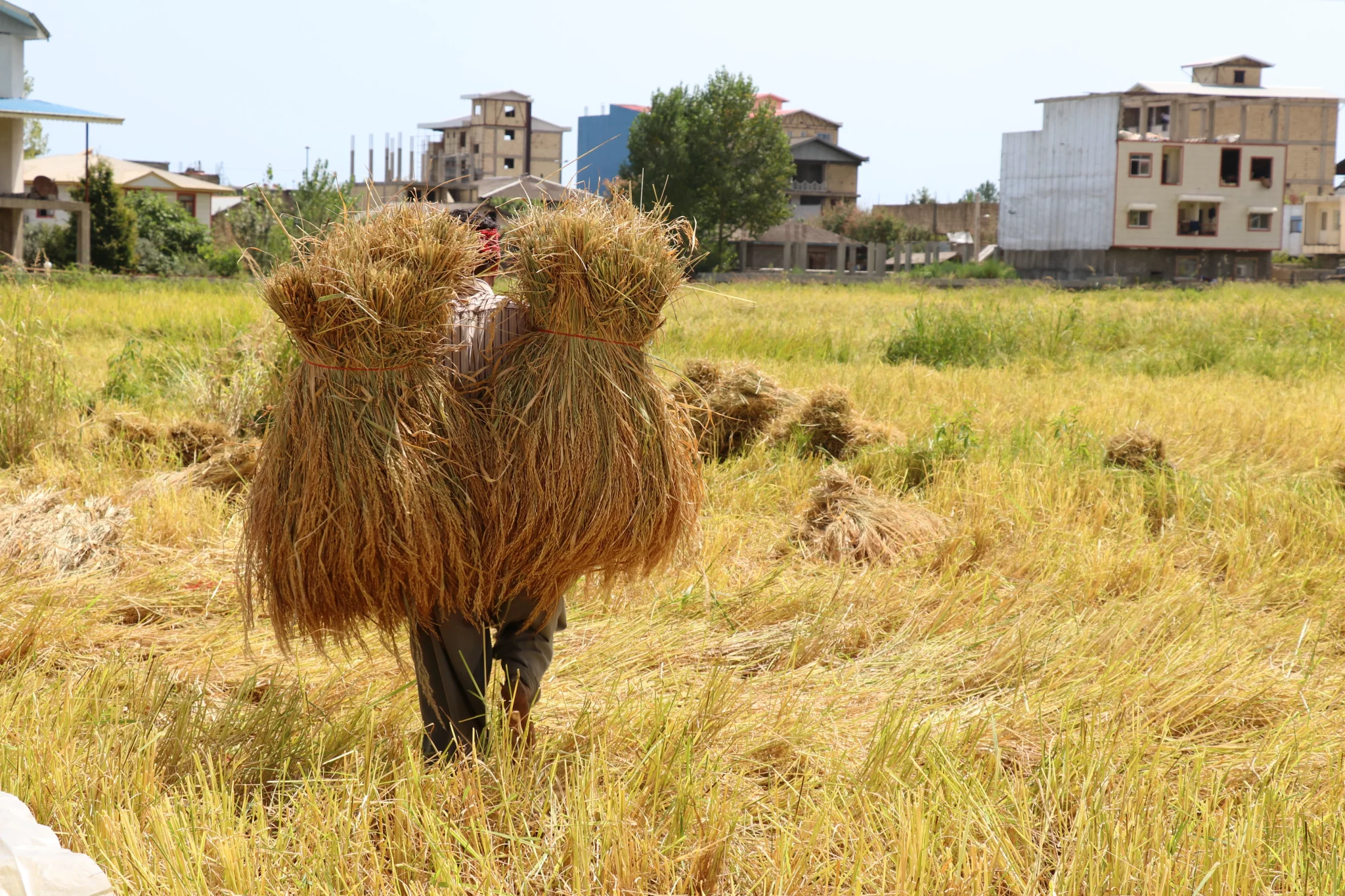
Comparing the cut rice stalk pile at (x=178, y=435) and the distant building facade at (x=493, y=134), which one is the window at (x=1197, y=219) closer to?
the distant building facade at (x=493, y=134)

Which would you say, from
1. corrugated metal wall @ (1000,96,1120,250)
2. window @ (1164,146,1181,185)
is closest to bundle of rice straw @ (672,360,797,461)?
corrugated metal wall @ (1000,96,1120,250)

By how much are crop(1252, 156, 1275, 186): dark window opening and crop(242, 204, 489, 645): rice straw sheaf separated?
1881 inches

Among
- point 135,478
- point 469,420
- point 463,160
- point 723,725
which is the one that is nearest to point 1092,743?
point 723,725

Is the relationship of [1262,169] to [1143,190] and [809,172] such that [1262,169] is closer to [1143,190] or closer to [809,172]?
[1143,190]

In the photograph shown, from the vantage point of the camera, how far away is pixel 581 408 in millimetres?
2805

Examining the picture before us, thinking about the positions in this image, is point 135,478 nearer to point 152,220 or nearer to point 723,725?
point 723,725

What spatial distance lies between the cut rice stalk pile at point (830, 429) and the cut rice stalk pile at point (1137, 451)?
1171 mm

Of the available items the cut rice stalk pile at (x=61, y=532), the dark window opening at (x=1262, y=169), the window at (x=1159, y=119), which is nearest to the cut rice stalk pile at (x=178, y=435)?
the cut rice stalk pile at (x=61, y=532)

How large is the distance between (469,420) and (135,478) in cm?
413

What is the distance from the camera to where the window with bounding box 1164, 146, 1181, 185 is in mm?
43344

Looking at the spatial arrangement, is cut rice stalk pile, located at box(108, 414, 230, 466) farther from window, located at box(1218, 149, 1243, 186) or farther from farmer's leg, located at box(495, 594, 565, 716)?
window, located at box(1218, 149, 1243, 186)

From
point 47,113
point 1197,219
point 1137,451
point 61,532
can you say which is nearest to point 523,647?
point 61,532

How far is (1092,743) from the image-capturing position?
2.93m

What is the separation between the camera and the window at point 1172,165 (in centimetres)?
4334
